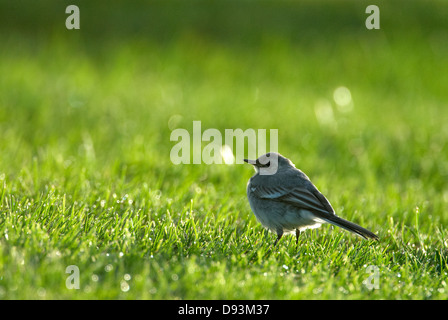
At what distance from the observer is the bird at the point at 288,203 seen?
535 centimetres

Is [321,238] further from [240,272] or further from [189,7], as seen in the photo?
[189,7]

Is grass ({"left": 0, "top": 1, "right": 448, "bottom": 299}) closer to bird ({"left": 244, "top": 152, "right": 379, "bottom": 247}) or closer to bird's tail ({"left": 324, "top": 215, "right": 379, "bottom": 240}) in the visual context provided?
bird ({"left": 244, "top": 152, "right": 379, "bottom": 247})

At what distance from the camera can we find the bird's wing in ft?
17.6

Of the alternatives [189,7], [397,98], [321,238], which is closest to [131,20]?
[189,7]

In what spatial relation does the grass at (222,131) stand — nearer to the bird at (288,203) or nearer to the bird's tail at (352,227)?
the bird at (288,203)

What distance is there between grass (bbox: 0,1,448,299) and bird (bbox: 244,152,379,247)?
24 centimetres
